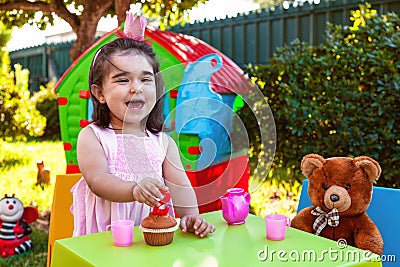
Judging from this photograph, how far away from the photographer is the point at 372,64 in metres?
3.84

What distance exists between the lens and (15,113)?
701 cm

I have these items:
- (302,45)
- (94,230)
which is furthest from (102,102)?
(302,45)

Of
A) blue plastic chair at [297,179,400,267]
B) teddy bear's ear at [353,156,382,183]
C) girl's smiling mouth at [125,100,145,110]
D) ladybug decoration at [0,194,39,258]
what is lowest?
ladybug decoration at [0,194,39,258]

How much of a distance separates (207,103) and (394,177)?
6.72 feet

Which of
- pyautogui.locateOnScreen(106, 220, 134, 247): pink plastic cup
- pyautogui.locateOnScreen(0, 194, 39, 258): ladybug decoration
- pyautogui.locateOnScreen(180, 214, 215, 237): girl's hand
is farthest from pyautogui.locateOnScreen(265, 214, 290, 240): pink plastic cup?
pyautogui.locateOnScreen(0, 194, 39, 258): ladybug decoration

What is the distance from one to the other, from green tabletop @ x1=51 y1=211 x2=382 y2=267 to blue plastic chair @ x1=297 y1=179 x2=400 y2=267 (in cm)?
42

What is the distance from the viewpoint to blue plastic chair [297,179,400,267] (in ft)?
6.05

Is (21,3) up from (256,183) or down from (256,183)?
up

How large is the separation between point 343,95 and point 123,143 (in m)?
2.49

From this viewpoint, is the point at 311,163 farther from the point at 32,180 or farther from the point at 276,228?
the point at 32,180

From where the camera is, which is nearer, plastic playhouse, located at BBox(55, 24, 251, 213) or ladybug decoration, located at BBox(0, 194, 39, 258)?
plastic playhouse, located at BBox(55, 24, 251, 213)

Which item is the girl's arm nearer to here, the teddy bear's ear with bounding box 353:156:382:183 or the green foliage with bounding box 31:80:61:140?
the teddy bear's ear with bounding box 353:156:382:183

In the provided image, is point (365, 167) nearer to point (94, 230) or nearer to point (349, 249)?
point (349, 249)

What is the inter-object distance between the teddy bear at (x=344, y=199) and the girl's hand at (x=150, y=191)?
702 mm
